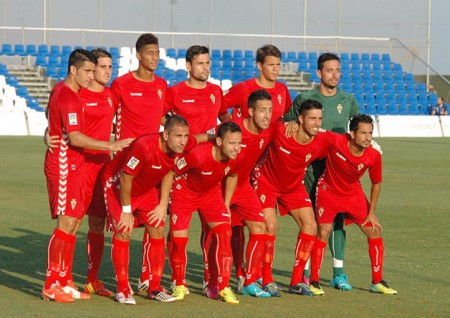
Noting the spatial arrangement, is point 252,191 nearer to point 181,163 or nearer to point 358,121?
point 181,163

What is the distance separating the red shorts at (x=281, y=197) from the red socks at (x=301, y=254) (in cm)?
30

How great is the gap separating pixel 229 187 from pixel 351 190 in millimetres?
1328

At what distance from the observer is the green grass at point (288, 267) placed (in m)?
8.97

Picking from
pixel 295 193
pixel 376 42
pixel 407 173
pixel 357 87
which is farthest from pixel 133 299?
pixel 376 42

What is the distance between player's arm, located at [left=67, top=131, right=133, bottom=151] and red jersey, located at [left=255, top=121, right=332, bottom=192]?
159 centimetres

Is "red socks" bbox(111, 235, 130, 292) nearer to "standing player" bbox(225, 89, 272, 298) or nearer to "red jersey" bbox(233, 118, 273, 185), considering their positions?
"standing player" bbox(225, 89, 272, 298)

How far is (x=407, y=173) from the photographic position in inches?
917

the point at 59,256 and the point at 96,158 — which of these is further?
the point at 96,158

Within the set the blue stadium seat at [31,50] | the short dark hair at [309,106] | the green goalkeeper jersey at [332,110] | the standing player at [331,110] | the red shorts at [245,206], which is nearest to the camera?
the short dark hair at [309,106]

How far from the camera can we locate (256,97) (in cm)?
972

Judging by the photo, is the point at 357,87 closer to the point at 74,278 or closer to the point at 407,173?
the point at 407,173

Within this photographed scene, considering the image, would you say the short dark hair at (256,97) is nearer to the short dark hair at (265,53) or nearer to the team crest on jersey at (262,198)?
the short dark hair at (265,53)

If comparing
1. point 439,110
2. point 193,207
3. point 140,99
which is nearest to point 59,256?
point 193,207

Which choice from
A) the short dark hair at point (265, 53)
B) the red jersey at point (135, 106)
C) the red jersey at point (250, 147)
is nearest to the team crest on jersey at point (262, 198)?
the red jersey at point (250, 147)
